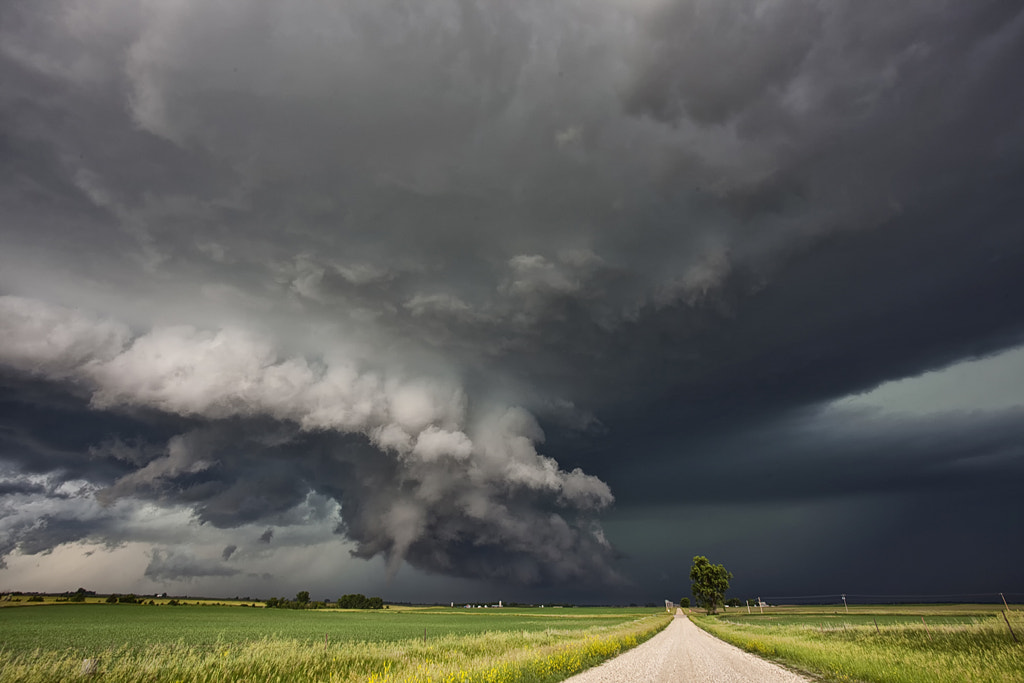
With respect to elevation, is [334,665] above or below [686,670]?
below

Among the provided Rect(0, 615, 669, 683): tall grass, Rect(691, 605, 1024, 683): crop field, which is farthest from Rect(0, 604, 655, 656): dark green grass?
Rect(691, 605, 1024, 683): crop field

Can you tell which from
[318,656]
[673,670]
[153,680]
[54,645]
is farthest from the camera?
[54,645]

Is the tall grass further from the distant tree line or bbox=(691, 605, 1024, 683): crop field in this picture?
the distant tree line

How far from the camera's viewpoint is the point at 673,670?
19672 millimetres

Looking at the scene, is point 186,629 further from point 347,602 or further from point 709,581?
point 347,602

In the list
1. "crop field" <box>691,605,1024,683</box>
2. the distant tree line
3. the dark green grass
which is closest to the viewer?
"crop field" <box>691,605,1024,683</box>

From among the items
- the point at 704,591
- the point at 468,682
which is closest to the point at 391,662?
the point at 468,682

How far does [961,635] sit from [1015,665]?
13.8m

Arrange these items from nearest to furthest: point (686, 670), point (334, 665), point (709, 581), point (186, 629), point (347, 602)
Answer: point (686, 670), point (334, 665), point (186, 629), point (709, 581), point (347, 602)

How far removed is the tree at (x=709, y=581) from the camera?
109875mm

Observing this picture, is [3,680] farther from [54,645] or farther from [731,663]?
[731,663]

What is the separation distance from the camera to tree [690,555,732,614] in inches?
4326

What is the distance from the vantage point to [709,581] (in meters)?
111

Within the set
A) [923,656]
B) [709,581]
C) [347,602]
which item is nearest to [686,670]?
[923,656]
